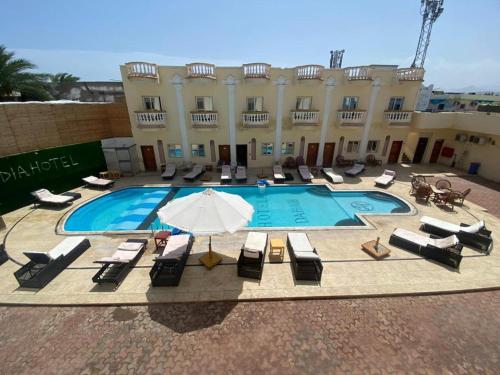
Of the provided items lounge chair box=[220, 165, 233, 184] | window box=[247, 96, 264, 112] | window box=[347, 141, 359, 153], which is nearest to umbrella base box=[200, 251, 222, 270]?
lounge chair box=[220, 165, 233, 184]

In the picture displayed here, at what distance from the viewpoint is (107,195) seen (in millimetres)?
15797

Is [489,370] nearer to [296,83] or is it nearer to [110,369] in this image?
[110,369]

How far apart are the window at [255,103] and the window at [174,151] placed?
301 inches

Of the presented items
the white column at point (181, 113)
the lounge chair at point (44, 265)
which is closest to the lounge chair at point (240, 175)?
the white column at point (181, 113)

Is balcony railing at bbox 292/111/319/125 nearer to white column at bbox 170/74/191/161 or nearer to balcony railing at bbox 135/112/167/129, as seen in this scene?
white column at bbox 170/74/191/161

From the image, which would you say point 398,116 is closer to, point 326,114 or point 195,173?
point 326,114

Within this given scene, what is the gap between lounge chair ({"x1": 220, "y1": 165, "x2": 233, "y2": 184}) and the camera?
1777 cm

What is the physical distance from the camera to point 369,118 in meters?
20.3

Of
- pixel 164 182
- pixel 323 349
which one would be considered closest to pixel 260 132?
pixel 164 182

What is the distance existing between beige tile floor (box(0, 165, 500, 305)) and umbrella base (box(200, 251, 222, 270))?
216 mm

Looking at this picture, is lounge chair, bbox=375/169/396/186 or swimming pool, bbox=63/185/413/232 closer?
swimming pool, bbox=63/185/413/232

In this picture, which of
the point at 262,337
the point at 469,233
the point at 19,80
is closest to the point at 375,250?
the point at 469,233

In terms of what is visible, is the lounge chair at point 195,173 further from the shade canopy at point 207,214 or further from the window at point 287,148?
the shade canopy at point 207,214

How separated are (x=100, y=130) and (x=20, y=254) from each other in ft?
41.6
